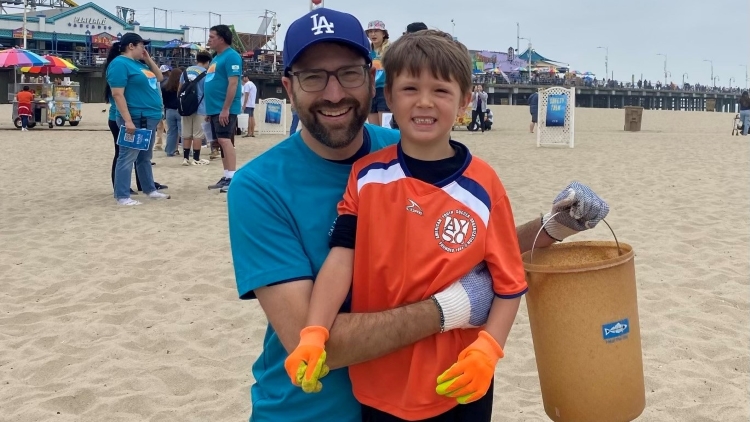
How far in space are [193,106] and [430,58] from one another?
8884 millimetres

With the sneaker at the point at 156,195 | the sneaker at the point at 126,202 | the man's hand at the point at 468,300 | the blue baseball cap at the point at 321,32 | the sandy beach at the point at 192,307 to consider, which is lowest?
the sandy beach at the point at 192,307

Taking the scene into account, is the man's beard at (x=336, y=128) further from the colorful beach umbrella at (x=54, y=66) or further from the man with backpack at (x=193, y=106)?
the colorful beach umbrella at (x=54, y=66)

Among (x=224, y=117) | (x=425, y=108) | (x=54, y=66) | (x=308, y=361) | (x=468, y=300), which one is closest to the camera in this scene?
(x=308, y=361)

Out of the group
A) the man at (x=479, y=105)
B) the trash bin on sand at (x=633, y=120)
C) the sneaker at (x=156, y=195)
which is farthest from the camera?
the trash bin on sand at (x=633, y=120)

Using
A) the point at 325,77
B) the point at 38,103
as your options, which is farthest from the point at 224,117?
the point at 38,103

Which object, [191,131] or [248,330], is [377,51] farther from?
[191,131]

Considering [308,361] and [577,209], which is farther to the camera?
[577,209]

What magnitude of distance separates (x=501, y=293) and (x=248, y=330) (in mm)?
2724

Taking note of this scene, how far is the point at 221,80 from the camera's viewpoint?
26.2ft

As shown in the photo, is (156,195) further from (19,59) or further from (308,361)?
(19,59)

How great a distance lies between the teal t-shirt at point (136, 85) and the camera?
706cm

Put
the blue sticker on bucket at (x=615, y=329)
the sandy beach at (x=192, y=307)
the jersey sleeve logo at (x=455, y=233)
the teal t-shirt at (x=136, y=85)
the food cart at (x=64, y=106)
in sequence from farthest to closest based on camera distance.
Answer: the food cart at (x=64, y=106), the teal t-shirt at (x=136, y=85), the sandy beach at (x=192, y=307), the blue sticker on bucket at (x=615, y=329), the jersey sleeve logo at (x=455, y=233)

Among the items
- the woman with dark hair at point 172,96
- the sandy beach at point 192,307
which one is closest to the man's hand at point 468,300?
the sandy beach at point 192,307

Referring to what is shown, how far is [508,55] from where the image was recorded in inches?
4341
